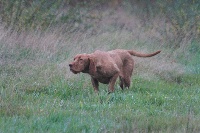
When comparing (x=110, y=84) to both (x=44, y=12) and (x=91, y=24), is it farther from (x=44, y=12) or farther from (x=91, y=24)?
Answer: (x=91, y=24)

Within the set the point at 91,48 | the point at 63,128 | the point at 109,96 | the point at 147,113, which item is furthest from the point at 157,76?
the point at 63,128

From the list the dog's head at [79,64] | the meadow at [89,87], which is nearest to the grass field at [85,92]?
the meadow at [89,87]

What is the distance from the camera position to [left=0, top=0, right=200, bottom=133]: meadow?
7586mm

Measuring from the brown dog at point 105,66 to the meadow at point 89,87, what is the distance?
26cm

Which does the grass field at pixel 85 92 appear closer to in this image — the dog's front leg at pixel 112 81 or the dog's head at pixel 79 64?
the dog's front leg at pixel 112 81

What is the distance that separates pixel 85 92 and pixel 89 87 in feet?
2.25

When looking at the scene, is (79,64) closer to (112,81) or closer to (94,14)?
(112,81)

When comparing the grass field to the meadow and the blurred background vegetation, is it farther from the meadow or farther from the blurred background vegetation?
the blurred background vegetation

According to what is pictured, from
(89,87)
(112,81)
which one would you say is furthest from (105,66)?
(89,87)

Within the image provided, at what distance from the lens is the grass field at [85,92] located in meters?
7.54

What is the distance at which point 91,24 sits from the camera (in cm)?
1712

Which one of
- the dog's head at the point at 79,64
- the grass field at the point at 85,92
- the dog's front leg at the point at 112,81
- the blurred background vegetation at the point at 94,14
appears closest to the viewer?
the grass field at the point at 85,92

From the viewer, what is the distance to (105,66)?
10.1 metres

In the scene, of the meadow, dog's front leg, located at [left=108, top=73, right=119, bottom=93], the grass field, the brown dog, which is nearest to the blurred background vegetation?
the meadow
